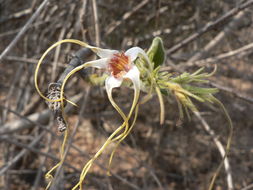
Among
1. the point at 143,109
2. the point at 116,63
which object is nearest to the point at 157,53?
the point at 116,63

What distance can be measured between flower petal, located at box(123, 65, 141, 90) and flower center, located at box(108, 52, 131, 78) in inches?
0.9

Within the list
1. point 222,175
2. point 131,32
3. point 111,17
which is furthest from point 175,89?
point 222,175

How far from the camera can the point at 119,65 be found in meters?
0.76

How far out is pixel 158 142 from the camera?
2.31 m

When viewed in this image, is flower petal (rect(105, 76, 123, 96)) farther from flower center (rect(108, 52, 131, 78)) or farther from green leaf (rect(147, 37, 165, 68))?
green leaf (rect(147, 37, 165, 68))

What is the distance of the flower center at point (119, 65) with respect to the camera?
76 centimetres

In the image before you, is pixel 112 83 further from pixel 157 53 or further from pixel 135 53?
pixel 157 53

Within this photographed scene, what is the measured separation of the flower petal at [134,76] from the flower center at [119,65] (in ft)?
0.08

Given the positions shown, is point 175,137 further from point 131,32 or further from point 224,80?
point 131,32

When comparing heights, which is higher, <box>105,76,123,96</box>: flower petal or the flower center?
the flower center

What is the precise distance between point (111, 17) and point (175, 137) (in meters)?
1.01

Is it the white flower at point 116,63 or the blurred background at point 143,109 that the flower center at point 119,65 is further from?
the blurred background at point 143,109

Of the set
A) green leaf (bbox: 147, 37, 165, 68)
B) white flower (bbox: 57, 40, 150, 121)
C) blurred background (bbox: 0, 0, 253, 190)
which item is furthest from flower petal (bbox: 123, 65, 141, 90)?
blurred background (bbox: 0, 0, 253, 190)

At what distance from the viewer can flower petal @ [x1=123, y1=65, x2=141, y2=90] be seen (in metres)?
0.69
